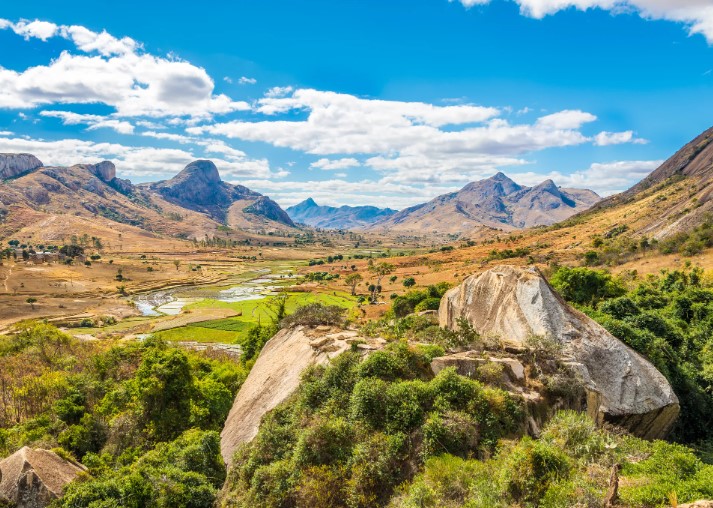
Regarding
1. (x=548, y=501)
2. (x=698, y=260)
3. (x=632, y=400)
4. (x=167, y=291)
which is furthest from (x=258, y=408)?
(x=167, y=291)

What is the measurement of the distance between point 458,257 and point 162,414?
131m

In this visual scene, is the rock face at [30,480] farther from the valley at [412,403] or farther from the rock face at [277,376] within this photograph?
the rock face at [277,376]

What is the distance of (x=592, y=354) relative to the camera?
21.4m

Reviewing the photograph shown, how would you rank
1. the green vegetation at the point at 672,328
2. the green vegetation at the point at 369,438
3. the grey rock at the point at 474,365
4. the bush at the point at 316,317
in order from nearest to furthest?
the green vegetation at the point at 369,438 < the grey rock at the point at 474,365 < the green vegetation at the point at 672,328 < the bush at the point at 316,317

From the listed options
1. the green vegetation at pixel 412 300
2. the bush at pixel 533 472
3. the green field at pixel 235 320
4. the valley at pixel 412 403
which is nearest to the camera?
the bush at pixel 533 472

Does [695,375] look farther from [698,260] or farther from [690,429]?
[698,260]

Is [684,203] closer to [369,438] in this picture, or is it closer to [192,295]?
[369,438]

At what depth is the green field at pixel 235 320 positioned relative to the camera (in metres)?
79.4

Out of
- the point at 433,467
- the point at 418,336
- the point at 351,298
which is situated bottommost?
the point at 351,298

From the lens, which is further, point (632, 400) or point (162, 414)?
point (162, 414)

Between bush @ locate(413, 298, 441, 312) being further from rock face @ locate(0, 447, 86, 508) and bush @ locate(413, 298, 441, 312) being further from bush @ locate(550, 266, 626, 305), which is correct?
rock face @ locate(0, 447, 86, 508)

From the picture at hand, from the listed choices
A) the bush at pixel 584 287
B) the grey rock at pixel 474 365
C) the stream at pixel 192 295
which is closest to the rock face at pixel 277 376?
the grey rock at pixel 474 365

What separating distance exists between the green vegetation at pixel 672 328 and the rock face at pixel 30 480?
31005 millimetres

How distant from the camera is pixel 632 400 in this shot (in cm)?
2067
